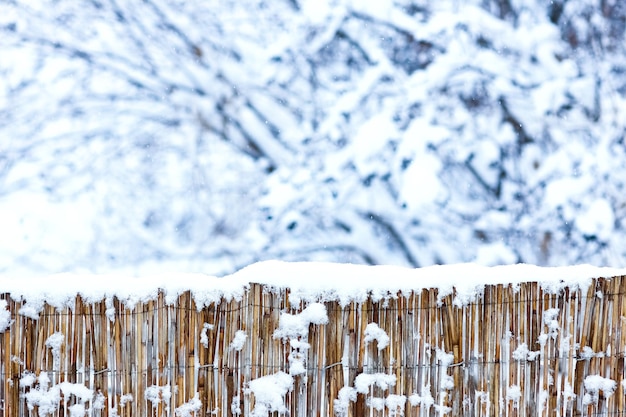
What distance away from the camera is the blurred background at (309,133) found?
9.06 feet

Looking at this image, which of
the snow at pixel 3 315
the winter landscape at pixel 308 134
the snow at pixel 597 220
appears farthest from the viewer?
the snow at pixel 597 220

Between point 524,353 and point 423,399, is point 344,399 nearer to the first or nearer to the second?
point 423,399

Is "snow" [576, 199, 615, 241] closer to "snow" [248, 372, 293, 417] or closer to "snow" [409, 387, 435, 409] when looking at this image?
"snow" [409, 387, 435, 409]

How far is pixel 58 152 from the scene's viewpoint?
285 centimetres

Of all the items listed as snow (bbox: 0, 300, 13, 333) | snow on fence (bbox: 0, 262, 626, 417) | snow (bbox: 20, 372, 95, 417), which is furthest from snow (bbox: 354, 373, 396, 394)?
snow (bbox: 0, 300, 13, 333)

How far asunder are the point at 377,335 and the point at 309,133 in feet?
4.93

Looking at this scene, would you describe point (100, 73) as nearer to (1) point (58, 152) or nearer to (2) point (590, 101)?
(1) point (58, 152)

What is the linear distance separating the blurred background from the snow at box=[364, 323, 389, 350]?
135 centimetres

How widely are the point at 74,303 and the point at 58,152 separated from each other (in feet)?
5.42

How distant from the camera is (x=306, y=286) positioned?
1420mm

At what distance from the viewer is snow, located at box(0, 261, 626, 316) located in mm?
1420

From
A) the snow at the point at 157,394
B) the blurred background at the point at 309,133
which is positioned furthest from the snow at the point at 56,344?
the blurred background at the point at 309,133

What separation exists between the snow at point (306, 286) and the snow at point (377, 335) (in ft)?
0.24

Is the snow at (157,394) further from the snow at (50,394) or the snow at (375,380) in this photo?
the snow at (375,380)
